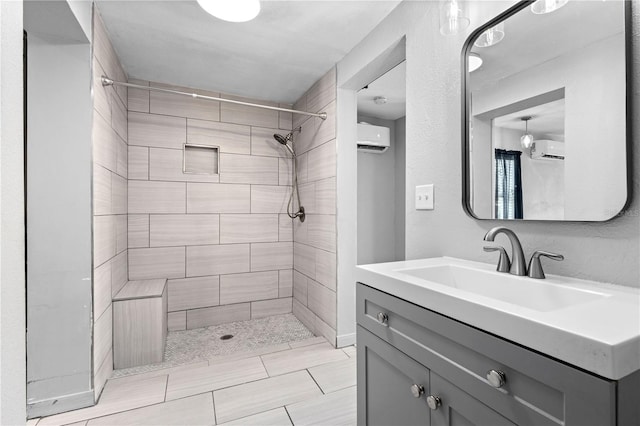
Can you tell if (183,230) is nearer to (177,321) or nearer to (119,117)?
(177,321)

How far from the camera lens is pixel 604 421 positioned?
1.72 ft

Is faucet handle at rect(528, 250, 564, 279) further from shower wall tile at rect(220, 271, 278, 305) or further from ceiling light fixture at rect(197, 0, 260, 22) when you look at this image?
shower wall tile at rect(220, 271, 278, 305)

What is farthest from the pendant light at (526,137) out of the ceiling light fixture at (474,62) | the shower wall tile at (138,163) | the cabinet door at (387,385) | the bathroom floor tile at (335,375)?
the shower wall tile at (138,163)

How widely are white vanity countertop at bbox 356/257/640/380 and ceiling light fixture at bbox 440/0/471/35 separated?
3.51ft

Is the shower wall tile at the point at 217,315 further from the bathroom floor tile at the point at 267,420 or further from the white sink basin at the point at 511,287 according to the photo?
the white sink basin at the point at 511,287

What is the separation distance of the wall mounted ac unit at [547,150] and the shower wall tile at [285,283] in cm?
268

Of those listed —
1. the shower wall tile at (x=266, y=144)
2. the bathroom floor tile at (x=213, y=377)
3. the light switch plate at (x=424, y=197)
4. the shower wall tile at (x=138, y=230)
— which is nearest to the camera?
the light switch plate at (x=424, y=197)

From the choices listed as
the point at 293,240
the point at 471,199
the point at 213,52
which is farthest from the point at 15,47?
the point at 293,240

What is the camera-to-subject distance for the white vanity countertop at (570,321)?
21.1 inches

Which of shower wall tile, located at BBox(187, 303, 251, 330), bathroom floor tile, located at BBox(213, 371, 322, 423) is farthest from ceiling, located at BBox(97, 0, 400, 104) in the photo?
bathroom floor tile, located at BBox(213, 371, 322, 423)

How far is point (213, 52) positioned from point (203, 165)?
3.67 ft

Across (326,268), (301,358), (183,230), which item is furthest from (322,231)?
(183,230)

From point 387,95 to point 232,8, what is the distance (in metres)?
1.96

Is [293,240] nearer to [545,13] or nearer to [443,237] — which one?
[443,237]
